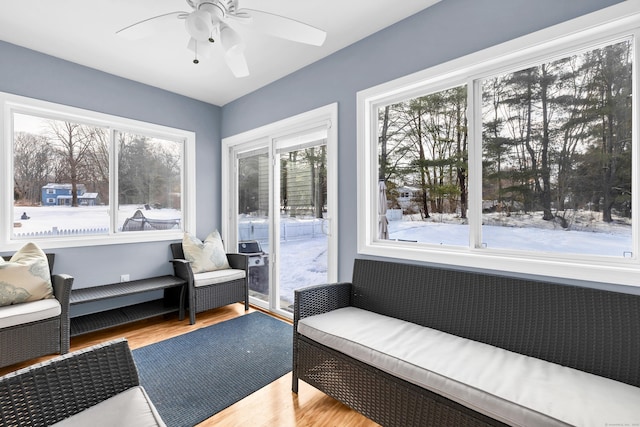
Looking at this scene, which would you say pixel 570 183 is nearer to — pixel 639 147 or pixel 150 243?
pixel 639 147

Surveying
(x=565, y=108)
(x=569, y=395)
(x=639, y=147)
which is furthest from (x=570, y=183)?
(x=569, y=395)

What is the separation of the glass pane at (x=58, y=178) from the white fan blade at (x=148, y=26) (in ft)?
6.13

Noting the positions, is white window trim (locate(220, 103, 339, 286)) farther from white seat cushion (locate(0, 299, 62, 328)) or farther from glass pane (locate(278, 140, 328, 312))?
white seat cushion (locate(0, 299, 62, 328))

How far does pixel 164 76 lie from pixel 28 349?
2.80 m

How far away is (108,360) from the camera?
1.23 m

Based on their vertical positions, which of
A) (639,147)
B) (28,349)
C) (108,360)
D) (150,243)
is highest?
(639,147)

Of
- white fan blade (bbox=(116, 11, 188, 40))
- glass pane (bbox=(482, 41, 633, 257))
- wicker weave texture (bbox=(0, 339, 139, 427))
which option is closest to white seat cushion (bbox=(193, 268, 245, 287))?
wicker weave texture (bbox=(0, 339, 139, 427))

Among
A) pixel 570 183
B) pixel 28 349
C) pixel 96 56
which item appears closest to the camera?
pixel 570 183

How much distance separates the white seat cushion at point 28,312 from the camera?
2.21 metres

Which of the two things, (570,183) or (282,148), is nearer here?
(570,183)

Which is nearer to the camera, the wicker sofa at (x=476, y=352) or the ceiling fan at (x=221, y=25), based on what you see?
the wicker sofa at (x=476, y=352)

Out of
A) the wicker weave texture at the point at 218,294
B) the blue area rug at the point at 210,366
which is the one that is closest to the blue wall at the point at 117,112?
the wicker weave texture at the point at 218,294

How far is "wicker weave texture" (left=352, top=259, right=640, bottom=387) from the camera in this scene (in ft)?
4.77

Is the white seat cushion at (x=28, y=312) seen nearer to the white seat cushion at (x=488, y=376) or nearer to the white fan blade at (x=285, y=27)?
the white seat cushion at (x=488, y=376)
